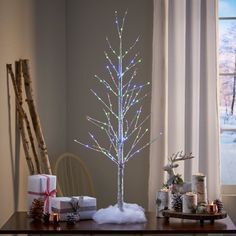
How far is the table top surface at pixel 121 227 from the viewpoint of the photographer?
252 cm

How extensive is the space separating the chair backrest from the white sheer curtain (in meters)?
0.47

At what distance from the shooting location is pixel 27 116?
3268 millimetres

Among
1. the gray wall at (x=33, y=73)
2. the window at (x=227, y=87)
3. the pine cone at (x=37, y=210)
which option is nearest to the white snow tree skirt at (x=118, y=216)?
the pine cone at (x=37, y=210)

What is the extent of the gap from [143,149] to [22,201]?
98 cm

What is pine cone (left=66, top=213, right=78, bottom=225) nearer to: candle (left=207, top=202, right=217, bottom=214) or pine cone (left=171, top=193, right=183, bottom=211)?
pine cone (left=171, top=193, right=183, bottom=211)

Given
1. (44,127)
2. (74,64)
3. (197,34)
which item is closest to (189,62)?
(197,34)

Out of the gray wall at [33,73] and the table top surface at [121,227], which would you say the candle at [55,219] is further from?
the gray wall at [33,73]

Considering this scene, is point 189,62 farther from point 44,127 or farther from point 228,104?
point 44,127

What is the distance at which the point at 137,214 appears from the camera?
8.95 feet

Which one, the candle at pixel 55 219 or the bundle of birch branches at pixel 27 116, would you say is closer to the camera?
the candle at pixel 55 219

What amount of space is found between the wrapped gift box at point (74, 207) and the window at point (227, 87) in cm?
141

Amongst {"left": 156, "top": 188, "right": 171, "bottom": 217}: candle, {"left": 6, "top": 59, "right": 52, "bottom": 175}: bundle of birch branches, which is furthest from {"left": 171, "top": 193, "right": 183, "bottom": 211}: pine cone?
{"left": 6, "top": 59, "right": 52, "bottom": 175}: bundle of birch branches

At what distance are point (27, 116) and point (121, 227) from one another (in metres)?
1.02

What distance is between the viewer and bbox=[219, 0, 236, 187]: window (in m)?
3.89
